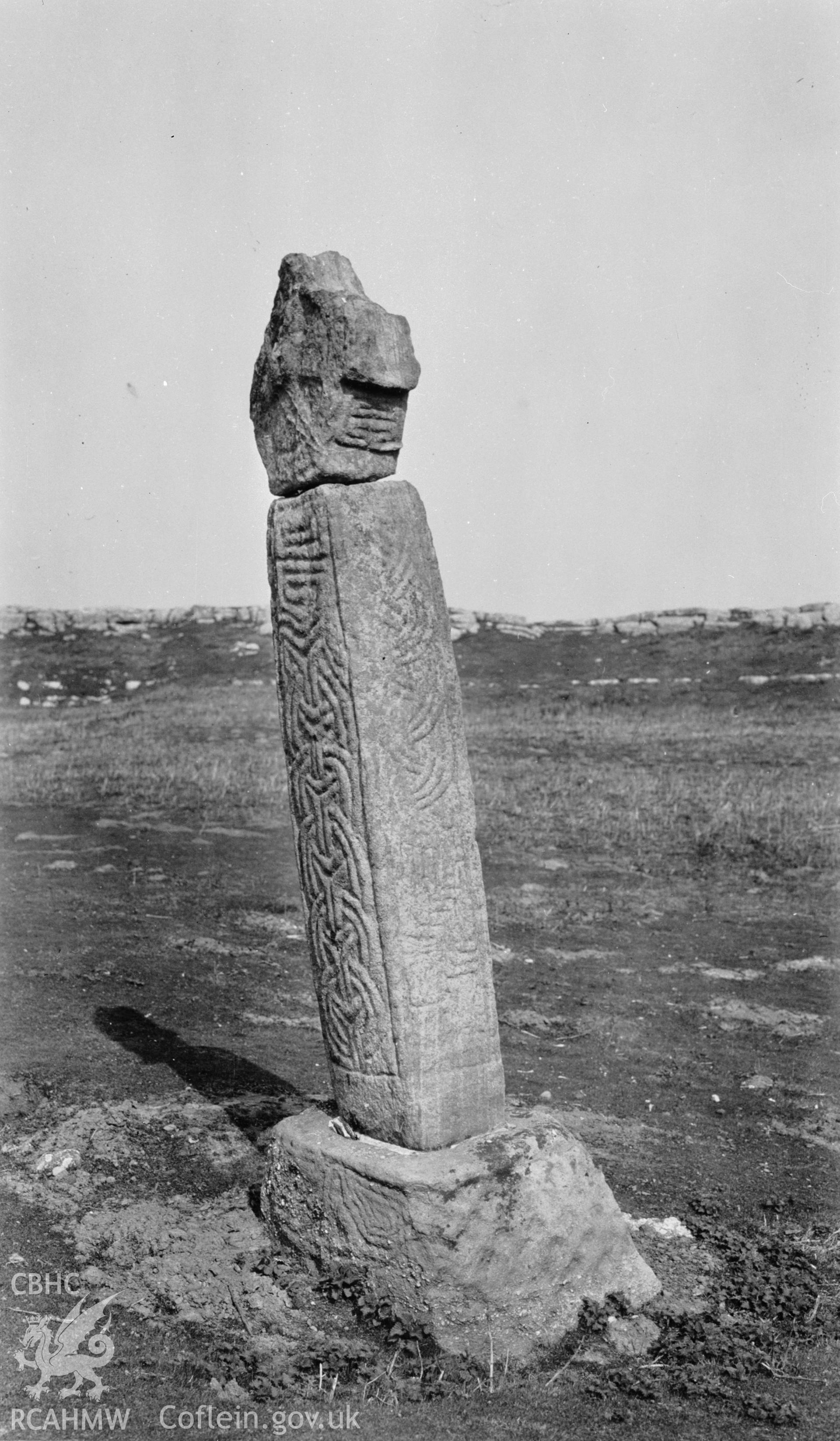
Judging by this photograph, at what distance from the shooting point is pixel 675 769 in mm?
16969

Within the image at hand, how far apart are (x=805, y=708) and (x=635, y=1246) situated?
19652 mm

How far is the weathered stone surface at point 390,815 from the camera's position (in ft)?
14.1

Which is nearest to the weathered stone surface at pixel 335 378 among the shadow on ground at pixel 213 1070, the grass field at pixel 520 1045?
the grass field at pixel 520 1045

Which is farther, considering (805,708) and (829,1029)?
(805,708)

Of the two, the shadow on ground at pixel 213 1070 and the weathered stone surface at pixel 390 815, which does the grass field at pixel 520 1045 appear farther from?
the weathered stone surface at pixel 390 815

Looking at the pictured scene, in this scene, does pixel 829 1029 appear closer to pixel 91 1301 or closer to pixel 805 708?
pixel 91 1301

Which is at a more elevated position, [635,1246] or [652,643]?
[652,643]

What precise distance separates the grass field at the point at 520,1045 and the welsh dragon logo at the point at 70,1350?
6 cm

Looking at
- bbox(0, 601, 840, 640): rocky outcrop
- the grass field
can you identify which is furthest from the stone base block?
bbox(0, 601, 840, 640): rocky outcrop

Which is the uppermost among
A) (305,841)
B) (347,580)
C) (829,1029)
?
(347,580)

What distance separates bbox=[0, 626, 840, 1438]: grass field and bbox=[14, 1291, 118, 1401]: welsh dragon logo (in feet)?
0.21

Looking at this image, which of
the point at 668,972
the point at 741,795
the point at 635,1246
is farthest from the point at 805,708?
the point at 635,1246

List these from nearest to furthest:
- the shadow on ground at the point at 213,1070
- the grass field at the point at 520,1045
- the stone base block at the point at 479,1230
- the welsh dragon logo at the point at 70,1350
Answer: the welsh dragon logo at the point at 70,1350, the grass field at the point at 520,1045, the stone base block at the point at 479,1230, the shadow on ground at the point at 213,1070

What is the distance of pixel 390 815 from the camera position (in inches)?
169
